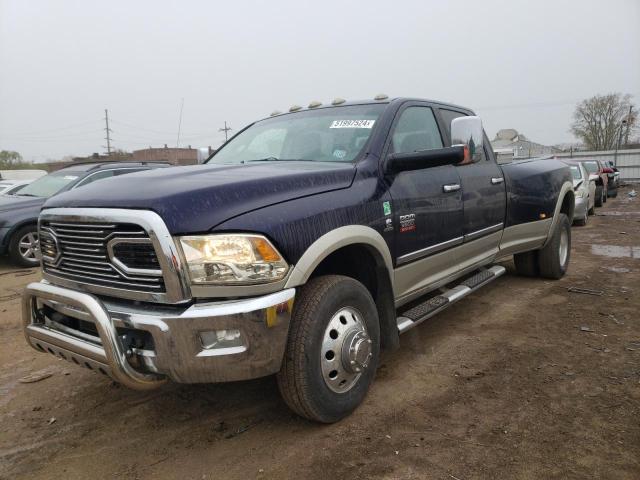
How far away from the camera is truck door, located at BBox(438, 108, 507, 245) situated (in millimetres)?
3828

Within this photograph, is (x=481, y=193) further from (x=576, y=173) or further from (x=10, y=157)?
(x=10, y=157)

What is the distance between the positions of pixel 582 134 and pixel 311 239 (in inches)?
2014

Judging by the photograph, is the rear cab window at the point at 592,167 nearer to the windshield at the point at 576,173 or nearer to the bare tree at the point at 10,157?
the windshield at the point at 576,173

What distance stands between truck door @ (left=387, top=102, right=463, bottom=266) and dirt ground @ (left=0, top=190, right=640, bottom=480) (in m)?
0.87

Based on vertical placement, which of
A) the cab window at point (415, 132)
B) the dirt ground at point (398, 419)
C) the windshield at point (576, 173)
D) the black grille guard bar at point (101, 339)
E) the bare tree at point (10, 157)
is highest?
the bare tree at point (10, 157)

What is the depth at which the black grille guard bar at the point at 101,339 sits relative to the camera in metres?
2.15

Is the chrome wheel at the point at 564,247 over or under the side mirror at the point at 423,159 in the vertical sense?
under

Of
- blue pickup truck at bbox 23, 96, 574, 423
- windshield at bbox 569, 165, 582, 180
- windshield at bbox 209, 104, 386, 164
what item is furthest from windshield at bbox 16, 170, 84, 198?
windshield at bbox 569, 165, 582, 180

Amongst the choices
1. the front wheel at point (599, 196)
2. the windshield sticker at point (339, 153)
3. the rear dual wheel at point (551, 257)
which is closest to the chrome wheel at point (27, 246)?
the windshield sticker at point (339, 153)

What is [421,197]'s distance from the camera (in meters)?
3.23

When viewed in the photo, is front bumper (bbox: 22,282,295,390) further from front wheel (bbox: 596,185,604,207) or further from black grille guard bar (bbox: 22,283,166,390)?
front wheel (bbox: 596,185,604,207)

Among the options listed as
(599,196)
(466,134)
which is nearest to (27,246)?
(466,134)

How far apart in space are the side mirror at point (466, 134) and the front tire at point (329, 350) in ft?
3.66

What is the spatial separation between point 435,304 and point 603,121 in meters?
50.1
